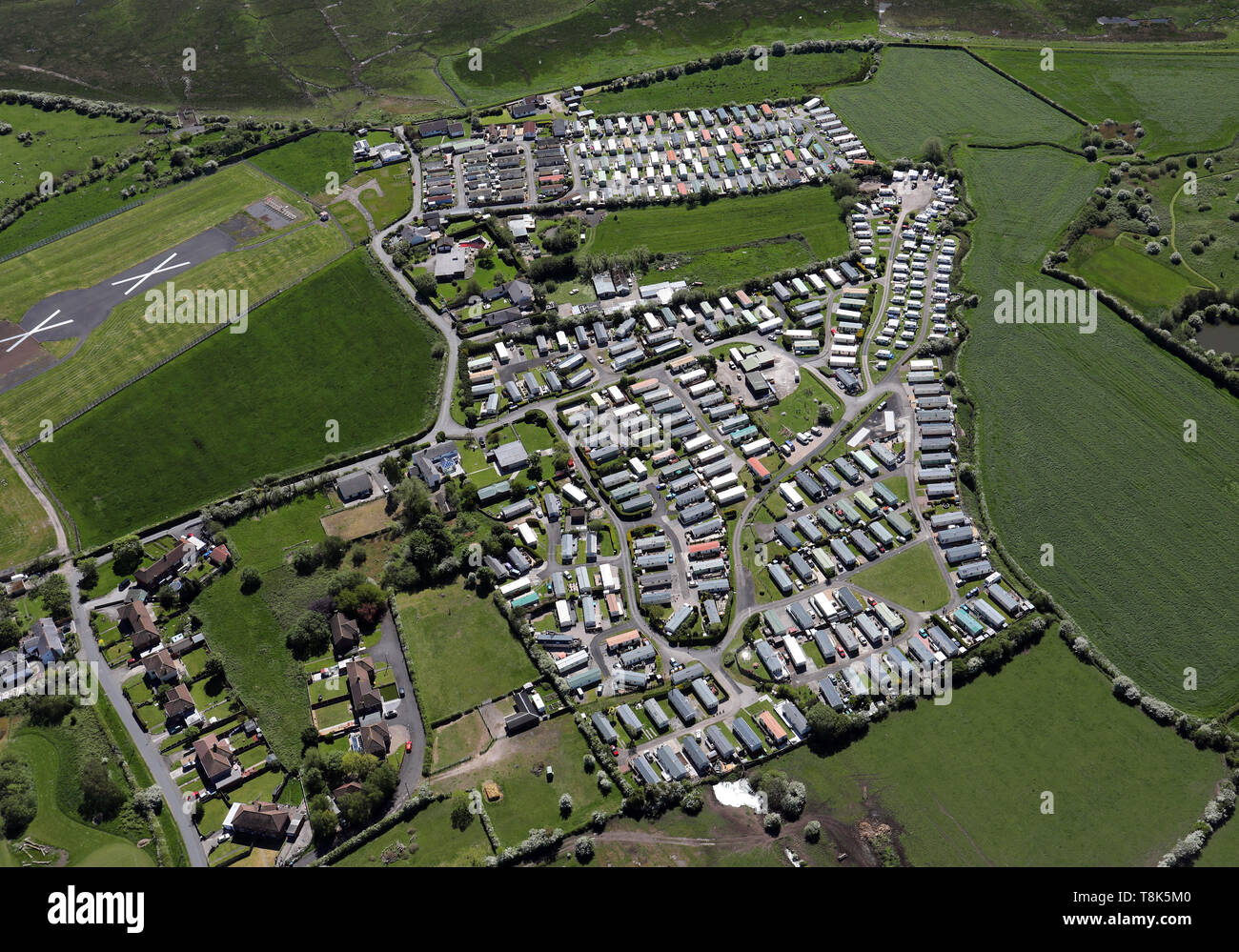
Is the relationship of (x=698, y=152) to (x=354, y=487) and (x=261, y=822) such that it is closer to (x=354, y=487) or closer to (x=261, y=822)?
(x=354, y=487)

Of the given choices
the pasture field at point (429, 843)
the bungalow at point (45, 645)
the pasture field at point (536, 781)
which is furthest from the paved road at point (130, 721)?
the pasture field at point (536, 781)

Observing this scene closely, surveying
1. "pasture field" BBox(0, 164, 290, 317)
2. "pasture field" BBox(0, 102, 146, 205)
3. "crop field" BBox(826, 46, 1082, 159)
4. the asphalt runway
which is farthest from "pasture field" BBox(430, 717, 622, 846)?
"pasture field" BBox(0, 102, 146, 205)

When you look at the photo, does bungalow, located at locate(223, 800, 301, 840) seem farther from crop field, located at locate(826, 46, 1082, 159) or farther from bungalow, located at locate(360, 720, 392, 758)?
crop field, located at locate(826, 46, 1082, 159)

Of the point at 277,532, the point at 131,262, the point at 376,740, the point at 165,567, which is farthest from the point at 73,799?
the point at 131,262

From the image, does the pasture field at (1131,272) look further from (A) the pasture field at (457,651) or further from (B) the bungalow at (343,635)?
(B) the bungalow at (343,635)
